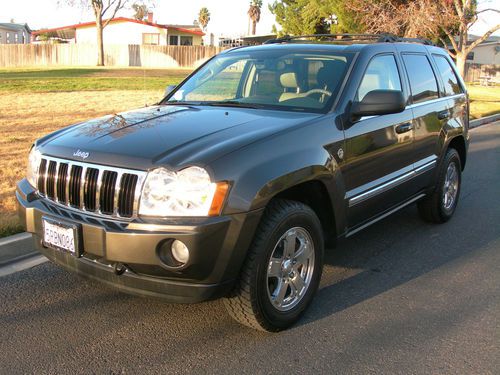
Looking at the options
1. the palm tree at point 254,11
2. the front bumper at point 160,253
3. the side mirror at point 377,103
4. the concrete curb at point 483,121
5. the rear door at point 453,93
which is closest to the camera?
the front bumper at point 160,253

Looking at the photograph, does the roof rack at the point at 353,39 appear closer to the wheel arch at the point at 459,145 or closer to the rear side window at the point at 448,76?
the rear side window at the point at 448,76

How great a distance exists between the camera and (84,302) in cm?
378

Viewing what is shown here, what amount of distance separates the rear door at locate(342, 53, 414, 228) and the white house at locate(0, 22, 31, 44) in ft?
268

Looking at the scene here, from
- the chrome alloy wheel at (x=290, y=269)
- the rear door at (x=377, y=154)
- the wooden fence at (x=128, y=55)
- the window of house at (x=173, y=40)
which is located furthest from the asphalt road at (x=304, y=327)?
the window of house at (x=173, y=40)

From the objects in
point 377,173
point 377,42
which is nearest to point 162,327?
point 377,173

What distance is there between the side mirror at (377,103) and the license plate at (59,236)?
6.89 feet

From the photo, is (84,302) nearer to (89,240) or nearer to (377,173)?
(89,240)

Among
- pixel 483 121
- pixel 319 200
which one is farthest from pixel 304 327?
pixel 483 121

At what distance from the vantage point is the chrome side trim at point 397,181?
397 cm

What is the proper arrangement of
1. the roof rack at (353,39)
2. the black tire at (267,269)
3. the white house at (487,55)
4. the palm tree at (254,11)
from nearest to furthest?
1. the black tire at (267,269)
2. the roof rack at (353,39)
3. the white house at (487,55)
4. the palm tree at (254,11)

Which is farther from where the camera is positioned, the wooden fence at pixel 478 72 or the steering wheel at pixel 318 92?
the wooden fence at pixel 478 72

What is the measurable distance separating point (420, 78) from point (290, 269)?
266cm

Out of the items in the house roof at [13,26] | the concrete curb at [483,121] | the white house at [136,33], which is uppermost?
the house roof at [13,26]

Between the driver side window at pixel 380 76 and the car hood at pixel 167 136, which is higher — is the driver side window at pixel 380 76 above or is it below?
above
